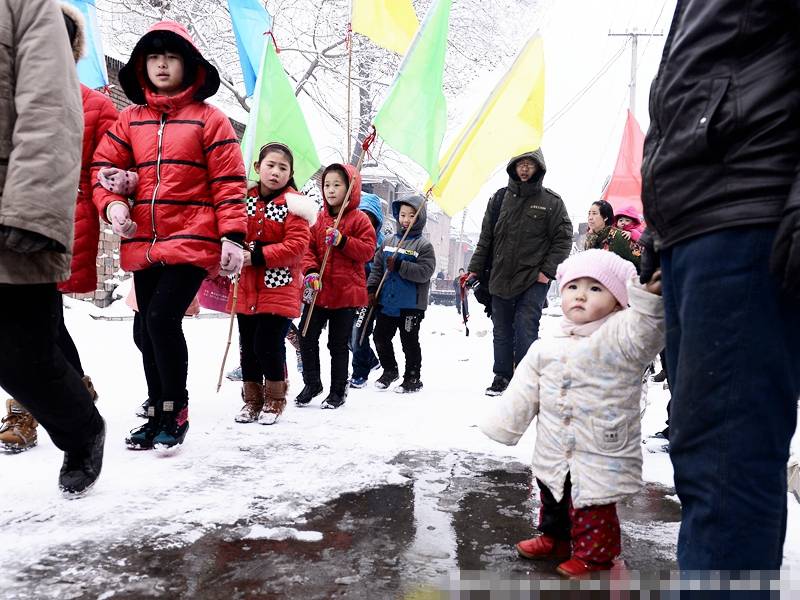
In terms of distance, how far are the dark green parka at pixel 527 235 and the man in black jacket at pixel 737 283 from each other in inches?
149

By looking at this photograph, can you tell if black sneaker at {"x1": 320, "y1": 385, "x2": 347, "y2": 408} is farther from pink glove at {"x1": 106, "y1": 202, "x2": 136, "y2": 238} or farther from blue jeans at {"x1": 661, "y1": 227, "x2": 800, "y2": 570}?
blue jeans at {"x1": 661, "y1": 227, "x2": 800, "y2": 570}

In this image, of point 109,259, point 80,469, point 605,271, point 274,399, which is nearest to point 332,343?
point 274,399

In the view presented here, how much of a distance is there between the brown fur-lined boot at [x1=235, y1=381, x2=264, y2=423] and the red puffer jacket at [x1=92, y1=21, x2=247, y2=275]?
1037 millimetres

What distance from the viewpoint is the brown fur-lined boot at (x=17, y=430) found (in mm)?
2885

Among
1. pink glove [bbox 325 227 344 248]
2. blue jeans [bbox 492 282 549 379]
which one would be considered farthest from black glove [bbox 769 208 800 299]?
blue jeans [bbox 492 282 549 379]

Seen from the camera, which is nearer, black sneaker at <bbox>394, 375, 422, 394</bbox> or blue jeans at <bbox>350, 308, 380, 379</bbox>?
black sneaker at <bbox>394, 375, 422, 394</bbox>

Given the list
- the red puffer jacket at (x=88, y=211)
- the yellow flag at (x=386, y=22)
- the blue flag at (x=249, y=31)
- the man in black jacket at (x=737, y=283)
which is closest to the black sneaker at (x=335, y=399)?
the red puffer jacket at (x=88, y=211)

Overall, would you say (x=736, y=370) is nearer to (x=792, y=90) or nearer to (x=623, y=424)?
(x=792, y=90)

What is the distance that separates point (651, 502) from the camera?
2623mm

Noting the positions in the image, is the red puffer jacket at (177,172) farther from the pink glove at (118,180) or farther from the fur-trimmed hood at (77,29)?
the fur-trimmed hood at (77,29)

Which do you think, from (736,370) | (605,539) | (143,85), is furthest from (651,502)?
(143,85)

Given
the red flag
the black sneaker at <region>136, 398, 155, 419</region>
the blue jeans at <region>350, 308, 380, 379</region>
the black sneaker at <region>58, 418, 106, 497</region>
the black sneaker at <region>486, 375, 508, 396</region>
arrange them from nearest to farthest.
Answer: the black sneaker at <region>58, 418, 106, 497</region> < the black sneaker at <region>136, 398, 155, 419</region> < the black sneaker at <region>486, 375, 508, 396</region> < the blue jeans at <region>350, 308, 380, 379</region> < the red flag

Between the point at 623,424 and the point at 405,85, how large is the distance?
12.0 feet

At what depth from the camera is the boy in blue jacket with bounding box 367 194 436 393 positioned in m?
5.47
